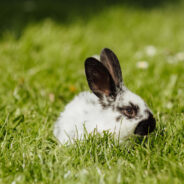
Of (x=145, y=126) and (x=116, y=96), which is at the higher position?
(x=116, y=96)

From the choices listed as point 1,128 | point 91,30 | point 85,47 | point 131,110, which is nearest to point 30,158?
point 1,128

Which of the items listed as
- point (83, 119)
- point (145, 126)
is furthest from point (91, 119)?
point (145, 126)

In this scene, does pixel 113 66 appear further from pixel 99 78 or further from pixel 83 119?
pixel 83 119

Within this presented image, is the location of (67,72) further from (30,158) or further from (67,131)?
(30,158)

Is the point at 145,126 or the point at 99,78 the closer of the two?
the point at 145,126

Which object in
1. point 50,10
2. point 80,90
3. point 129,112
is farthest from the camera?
point 50,10

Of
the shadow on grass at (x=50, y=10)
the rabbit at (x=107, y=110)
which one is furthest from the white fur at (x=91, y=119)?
the shadow on grass at (x=50, y=10)

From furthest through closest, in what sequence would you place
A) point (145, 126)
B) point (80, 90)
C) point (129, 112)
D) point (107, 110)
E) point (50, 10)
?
point (50, 10) < point (80, 90) < point (107, 110) < point (129, 112) < point (145, 126)
